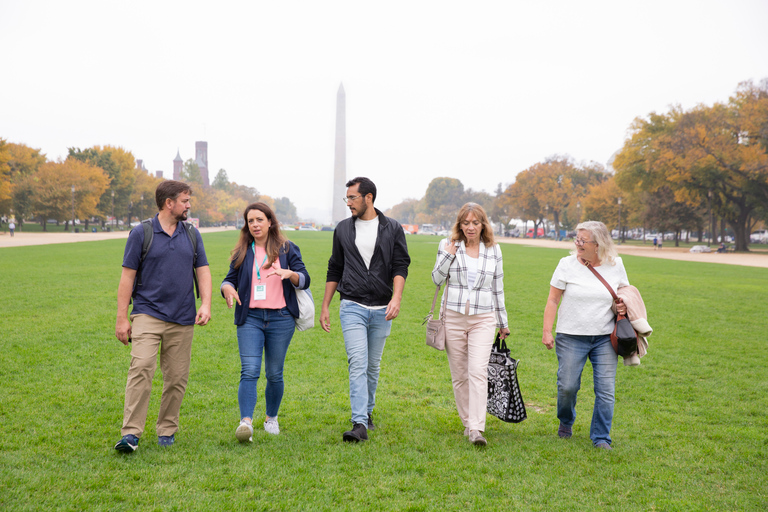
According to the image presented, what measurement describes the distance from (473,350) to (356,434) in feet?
3.59

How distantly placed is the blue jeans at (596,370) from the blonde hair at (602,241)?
574 mm

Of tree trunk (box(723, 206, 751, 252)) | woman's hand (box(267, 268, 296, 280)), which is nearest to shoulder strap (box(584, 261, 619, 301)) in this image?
woman's hand (box(267, 268, 296, 280))

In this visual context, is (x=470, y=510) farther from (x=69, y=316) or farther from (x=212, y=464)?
(x=69, y=316)

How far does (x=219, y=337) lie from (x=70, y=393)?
297cm

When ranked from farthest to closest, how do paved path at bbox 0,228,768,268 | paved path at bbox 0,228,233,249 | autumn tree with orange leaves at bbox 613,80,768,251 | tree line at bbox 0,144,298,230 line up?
tree line at bbox 0,144,298,230, autumn tree with orange leaves at bbox 613,80,768,251, paved path at bbox 0,228,233,249, paved path at bbox 0,228,768,268

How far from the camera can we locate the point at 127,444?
155 inches

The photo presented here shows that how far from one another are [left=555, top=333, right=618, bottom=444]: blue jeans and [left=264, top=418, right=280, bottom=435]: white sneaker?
225 cm

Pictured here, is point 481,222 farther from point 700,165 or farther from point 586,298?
point 700,165

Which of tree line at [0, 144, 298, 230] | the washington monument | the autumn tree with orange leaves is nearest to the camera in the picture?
the autumn tree with orange leaves

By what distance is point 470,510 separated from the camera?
131 inches

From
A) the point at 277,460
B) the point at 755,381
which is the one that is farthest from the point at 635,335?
the point at 755,381

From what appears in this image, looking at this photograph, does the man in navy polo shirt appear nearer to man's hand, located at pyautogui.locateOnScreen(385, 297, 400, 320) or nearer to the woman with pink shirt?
the woman with pink shirt

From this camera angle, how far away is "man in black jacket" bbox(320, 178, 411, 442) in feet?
14.1

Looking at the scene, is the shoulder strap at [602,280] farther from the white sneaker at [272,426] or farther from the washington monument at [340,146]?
the washington monument at [340,146]
